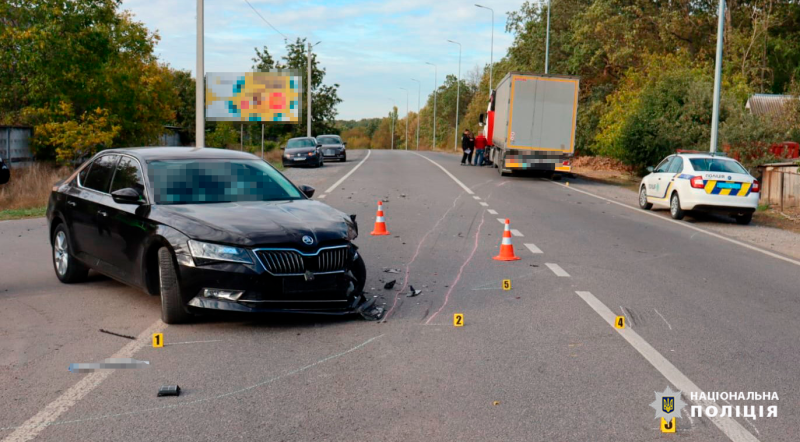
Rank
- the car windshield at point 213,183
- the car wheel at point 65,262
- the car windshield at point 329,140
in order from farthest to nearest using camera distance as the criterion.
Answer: the car windshield at point 329,140
the car wheel at point 65,262
the car windshield at point 213,183

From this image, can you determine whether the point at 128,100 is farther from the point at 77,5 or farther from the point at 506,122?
the point at 506,122

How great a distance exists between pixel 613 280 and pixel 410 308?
2936 millimetres

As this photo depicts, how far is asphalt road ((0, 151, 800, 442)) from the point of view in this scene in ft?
14.3

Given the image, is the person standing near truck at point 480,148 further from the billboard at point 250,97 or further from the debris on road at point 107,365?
the debris on road at point 107,365

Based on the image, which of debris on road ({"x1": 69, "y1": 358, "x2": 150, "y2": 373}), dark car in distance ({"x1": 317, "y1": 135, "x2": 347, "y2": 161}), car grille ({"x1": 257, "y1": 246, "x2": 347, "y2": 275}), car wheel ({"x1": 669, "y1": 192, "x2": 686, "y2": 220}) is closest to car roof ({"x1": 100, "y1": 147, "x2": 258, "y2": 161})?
car grille ({"x1": 257, "y1": 246, "x2": 347, "y2": 275})

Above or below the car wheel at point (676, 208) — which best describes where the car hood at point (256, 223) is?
above

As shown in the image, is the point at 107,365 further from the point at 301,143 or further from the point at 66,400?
the point at 301,143

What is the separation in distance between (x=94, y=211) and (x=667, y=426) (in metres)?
5.83

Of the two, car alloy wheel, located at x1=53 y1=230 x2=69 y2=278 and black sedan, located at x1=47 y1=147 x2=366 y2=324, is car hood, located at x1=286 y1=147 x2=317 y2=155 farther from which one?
black sedan, located at x1=47 y1=147 x2=366 y2=324

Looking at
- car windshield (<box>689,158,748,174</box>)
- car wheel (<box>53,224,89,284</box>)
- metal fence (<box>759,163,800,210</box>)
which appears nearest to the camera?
car wheel (<box>53,224,89,284</box>)

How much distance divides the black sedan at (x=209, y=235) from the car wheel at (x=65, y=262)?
2 cm

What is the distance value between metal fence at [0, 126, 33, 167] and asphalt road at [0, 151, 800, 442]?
62.6 feet

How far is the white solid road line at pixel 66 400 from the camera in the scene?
4168mm

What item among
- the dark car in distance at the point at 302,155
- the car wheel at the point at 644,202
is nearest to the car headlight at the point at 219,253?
the car wheel at the point at 644,202
